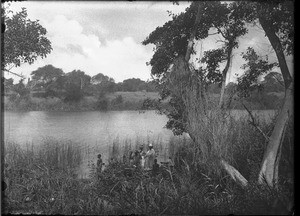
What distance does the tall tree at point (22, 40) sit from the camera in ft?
25.7

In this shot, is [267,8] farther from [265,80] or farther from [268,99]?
[268,99]

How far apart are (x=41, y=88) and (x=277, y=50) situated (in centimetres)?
999

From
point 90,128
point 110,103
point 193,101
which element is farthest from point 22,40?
point 90,128

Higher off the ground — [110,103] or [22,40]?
[22,40]

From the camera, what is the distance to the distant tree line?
9.23m

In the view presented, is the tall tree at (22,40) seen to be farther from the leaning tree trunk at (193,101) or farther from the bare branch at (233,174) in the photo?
the bare branch at (233,174)

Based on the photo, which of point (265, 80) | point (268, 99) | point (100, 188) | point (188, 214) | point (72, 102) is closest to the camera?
point (188, 214)

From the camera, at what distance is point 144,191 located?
253 inches

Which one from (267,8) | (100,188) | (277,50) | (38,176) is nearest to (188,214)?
(100,188)

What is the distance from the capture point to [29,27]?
7.96 m

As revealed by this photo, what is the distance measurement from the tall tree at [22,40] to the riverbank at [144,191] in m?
2.56

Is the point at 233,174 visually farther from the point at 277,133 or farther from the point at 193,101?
the point at 193,101

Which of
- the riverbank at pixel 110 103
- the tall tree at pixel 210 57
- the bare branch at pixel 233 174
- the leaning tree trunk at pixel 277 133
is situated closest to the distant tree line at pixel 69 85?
the riverbank at pixel 110 103

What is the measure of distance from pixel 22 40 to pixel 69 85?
15.8ft
